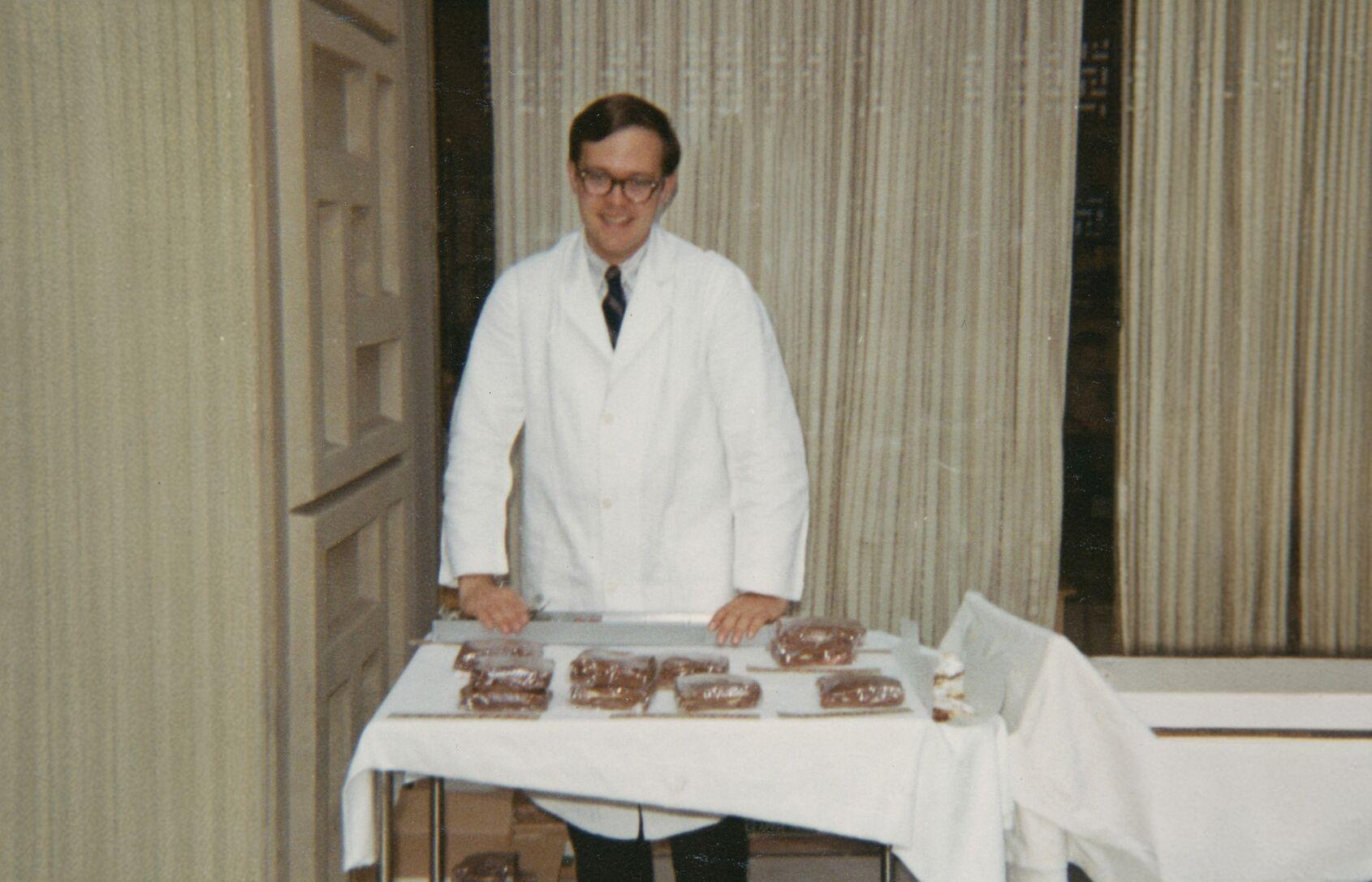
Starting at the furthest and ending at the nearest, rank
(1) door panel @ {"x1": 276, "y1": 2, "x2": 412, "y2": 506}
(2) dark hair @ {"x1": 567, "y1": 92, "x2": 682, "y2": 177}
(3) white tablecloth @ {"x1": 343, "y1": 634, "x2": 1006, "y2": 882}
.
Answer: (2) dark hair @ {"x1": 567, "y1": 92, "x2": 682, "y2": 177}, (1) door panel @ {"x1": 276, "y1": 2, "x2": 412, "y2": 506}, (3) white tablecloth @ {"x1": 343, "y1": 634, "x2": 1006, "y2": 882}

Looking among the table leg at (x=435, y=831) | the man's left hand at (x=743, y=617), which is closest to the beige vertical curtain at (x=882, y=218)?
the man's left hand at (x=743, y=617)

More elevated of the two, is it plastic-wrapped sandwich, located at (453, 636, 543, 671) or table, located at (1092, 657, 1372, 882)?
plastic-wrapped sandwich, located at (453, 636, 543, 671)

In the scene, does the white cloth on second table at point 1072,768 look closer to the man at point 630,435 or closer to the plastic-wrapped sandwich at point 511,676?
the man at point 630,435

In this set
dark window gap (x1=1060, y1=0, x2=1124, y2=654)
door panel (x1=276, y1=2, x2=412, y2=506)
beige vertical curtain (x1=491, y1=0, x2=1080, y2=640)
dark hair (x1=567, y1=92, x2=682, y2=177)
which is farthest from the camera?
dark window gap (x1=1060, y1=0, x2=1124, y2=654)

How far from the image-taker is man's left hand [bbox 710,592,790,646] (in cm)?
202

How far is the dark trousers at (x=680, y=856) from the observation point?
204 centimetres

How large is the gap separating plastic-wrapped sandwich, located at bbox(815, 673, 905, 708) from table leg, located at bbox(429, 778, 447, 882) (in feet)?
1.84

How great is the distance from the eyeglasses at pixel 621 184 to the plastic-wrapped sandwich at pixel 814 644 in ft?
2.42

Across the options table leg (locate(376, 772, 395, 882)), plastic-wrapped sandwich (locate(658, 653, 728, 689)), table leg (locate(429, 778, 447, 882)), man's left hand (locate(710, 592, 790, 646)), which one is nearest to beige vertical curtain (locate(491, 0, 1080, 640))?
man's left hand (locate(710, 592, 790, 646))

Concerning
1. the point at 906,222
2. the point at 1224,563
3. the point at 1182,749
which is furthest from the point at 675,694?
the point at 1224,563

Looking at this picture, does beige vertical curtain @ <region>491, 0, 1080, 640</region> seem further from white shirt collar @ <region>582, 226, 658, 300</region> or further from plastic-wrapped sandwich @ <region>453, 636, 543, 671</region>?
plastic-wrapped sandwich @ <region>453, 636, 543, 671</region>

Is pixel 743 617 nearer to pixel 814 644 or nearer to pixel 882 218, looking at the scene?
pixel 814 644

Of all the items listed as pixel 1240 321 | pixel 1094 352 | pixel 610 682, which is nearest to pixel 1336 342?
pixel 1240 321

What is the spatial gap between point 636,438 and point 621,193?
0.43m
